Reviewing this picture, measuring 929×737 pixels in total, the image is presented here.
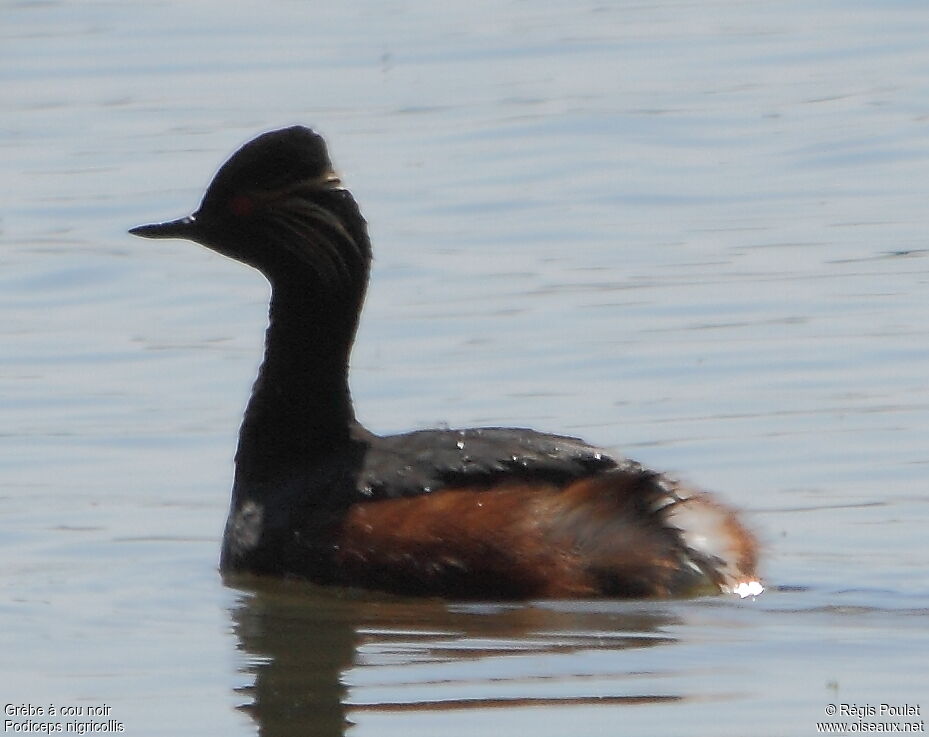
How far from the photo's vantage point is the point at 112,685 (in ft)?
28.2

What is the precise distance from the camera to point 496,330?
46.1 feet

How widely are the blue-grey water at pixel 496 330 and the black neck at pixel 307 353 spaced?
63cm

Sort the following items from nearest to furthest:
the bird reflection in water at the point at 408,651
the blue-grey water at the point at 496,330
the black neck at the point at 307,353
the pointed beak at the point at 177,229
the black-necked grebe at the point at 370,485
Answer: the bird reflection in water at the point at 408,651
the blue-grey water at the point at 496,330
the black-necked grebe at the point at 370,485
the black neck at the point at 307,353
the pointed beak at the point at 177,229

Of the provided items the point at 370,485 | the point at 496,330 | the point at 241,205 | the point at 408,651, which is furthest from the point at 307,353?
the point at 496,330

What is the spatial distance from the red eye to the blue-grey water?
1.38 meters

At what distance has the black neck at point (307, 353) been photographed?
34.2ft

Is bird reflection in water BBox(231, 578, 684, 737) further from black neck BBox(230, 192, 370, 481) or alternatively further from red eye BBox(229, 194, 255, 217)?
red eye BBox(229, 194, 255, 217)

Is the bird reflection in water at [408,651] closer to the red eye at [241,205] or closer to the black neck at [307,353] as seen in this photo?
the black neck at [307,353]

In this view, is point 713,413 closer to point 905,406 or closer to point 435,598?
point 905,406

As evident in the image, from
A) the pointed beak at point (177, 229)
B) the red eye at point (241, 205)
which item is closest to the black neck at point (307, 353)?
the red eye at point (241, 205)

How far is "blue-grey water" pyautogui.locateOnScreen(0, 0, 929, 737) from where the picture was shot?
28.3ft

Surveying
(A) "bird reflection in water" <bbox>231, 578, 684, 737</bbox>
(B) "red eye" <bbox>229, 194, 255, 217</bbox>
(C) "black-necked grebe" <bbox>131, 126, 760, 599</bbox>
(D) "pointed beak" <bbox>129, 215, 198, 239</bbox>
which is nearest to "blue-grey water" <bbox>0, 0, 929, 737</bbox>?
(A) "bird reflection in water" <bbox>231, 578, 684, 737</bbox>

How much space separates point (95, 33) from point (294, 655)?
1666cm

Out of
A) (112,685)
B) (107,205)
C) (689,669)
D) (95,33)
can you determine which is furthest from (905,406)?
(95,33)
